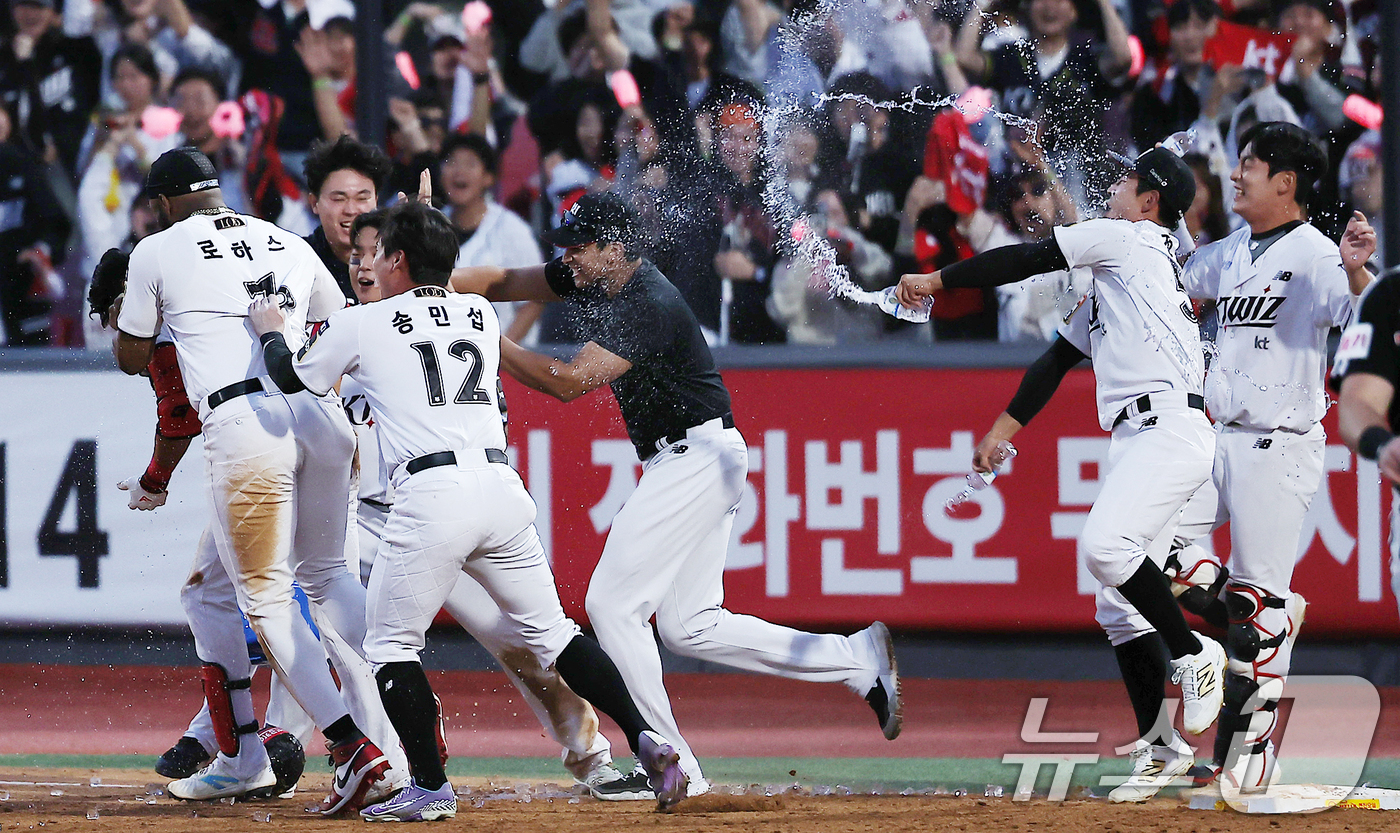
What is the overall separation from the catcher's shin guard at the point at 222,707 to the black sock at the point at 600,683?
1.33m

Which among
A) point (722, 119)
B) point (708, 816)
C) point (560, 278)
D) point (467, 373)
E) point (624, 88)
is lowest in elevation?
point (708, 816)

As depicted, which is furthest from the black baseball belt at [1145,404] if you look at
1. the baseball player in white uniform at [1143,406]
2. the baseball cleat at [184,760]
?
the baseball cleat at [184,760]

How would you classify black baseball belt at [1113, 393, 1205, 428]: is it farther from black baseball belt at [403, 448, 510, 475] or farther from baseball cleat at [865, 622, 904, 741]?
black baseball belt at [403, 448, 510, 475]

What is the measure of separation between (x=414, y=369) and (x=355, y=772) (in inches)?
53.0

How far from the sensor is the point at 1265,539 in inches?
210

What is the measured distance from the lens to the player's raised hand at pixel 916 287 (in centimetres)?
503

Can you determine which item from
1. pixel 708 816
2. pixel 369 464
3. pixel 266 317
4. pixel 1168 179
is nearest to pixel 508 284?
pixel 369 464

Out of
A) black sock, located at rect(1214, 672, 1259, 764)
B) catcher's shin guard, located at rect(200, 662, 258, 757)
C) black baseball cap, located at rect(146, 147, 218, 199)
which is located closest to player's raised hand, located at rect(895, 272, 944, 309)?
black sock, located at rect(1214, 672, 1259, 764)

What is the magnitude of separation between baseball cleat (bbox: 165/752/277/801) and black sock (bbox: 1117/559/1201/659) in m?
3.13

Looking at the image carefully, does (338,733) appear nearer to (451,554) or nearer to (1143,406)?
(451,554)

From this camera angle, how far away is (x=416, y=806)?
464 cm

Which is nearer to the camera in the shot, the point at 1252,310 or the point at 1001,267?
the point at 1001,267

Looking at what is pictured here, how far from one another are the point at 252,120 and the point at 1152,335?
245 inches

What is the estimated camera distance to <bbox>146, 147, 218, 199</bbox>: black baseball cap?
523cm
